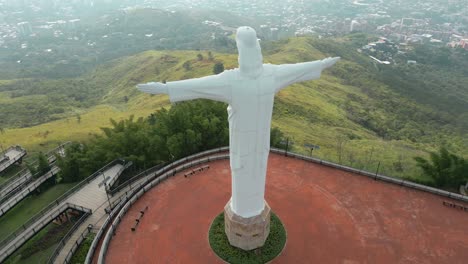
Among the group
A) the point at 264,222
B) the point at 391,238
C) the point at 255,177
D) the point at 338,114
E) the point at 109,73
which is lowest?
the point at 109,73

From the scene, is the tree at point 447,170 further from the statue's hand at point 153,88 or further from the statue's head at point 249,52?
the statue's hand at point 153,88

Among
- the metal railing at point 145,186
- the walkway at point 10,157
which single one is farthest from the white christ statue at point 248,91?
the walkway at point 10,157

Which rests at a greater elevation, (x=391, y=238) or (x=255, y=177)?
(x=255, y=177)

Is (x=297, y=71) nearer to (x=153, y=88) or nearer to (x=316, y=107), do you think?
(x=153, y=88)

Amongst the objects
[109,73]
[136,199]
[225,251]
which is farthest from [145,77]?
[225,251]

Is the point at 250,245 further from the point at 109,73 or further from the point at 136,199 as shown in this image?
the point at 109,73

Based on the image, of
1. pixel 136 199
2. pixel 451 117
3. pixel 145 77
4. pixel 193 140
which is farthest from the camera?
pixel 145 77
